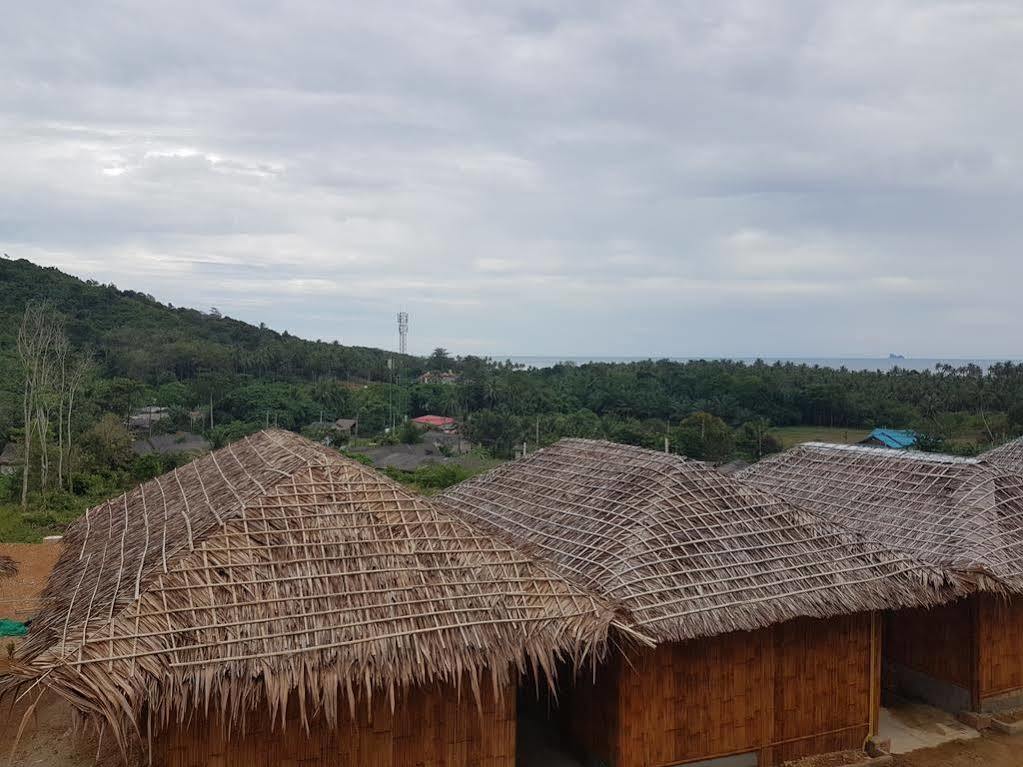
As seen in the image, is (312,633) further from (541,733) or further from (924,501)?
(924,501)

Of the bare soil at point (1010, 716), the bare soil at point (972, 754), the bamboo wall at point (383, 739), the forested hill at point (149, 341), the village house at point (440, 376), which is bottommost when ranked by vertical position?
the bare soil at point (972, 754)

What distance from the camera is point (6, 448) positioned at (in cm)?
3056

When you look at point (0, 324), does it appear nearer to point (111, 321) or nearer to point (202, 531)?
point (111, 321)

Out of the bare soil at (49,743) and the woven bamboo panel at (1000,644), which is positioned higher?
the woven bamboo panel at (1000,644)

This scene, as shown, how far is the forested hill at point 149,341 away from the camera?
48.8m

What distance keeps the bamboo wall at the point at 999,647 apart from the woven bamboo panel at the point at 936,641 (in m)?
0.13

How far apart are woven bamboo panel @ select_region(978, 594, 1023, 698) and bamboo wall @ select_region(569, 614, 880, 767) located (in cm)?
176

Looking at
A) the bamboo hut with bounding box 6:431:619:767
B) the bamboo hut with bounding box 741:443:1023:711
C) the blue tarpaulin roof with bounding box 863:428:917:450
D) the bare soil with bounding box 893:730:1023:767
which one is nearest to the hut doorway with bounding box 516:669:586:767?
the bamboo hut with bounding box 6:431:619:767

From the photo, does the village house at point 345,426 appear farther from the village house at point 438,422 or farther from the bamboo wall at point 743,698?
the bamboo wall at point 743,698

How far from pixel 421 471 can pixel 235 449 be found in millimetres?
18400

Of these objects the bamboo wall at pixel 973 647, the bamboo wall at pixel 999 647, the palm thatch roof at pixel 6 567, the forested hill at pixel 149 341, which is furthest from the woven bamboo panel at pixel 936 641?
the forested hill at pixel 149 341

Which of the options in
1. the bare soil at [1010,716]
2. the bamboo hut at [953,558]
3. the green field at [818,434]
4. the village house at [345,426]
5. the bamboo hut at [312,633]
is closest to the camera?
the bamboo hut at [312,633]

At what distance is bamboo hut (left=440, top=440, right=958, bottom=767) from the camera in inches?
274

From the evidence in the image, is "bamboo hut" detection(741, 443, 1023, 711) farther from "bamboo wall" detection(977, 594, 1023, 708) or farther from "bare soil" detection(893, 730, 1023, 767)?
"bare soil" detection(893, 730, 1023, 767)
